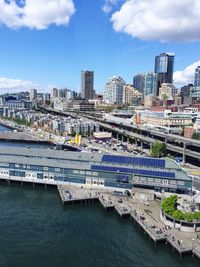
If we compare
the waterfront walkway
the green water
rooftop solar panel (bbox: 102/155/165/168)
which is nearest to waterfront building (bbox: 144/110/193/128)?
rooftop solar panel (bbox: 102/155/165/168)

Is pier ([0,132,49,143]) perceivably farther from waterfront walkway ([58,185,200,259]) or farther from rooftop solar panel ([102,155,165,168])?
waterfront walkway ([58,185,200,259])

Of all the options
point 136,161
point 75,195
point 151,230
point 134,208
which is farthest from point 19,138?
point 151,230

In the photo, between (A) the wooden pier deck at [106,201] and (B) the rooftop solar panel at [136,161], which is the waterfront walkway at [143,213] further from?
(B) the rooftop solar panel at [136,161]

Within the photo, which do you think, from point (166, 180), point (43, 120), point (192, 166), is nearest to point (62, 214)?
point (166, 180)

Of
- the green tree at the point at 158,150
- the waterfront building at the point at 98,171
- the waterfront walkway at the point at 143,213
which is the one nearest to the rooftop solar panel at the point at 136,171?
the waterfront building at the point at 98,171

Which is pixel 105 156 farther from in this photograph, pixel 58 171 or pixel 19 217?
pixel 19 217

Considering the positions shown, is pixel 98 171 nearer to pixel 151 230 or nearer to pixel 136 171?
pixel 136 171
